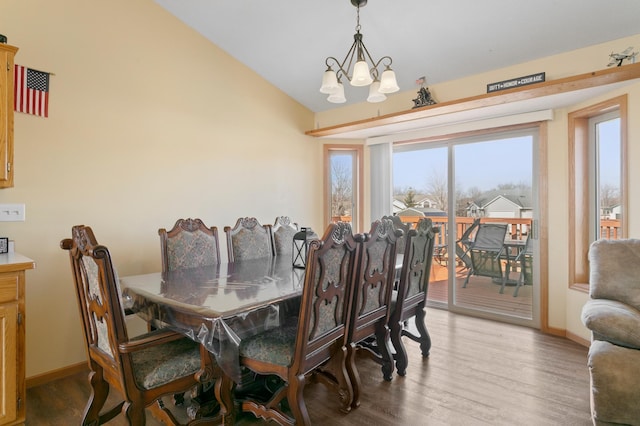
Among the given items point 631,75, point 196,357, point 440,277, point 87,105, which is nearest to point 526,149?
point 631,75

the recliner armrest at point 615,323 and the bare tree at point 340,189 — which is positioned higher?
the bare tree at point 340,189

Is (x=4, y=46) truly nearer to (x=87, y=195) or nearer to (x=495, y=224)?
(x=87, y=195)

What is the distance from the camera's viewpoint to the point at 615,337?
1901 millimetres

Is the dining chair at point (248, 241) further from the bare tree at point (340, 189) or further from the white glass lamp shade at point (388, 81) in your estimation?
the bare tree at point (340, 189)

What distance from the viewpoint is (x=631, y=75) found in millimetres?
2633

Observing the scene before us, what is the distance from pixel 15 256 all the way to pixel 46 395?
1026 millimetres

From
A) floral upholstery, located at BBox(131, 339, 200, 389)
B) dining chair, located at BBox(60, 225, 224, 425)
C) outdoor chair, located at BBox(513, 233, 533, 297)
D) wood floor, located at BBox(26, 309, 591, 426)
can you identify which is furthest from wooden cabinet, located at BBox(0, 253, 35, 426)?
outdoor chair, located at BBox(513, 233, 533, 297)

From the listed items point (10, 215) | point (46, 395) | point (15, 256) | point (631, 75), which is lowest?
point (46, 395)

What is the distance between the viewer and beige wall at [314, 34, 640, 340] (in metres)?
2.87

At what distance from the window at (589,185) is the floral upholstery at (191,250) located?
3477 millimetres

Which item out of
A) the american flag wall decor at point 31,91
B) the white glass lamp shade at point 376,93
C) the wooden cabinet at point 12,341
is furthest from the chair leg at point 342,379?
the american flag wall decor at point 31,91

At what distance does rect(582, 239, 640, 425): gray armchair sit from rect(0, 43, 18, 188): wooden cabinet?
A: 362cm

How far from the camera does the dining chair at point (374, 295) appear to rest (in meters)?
2.13

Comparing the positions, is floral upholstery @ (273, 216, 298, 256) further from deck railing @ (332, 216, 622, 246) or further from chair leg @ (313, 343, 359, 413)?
deck railing @ (332, 216, 622, 246)
